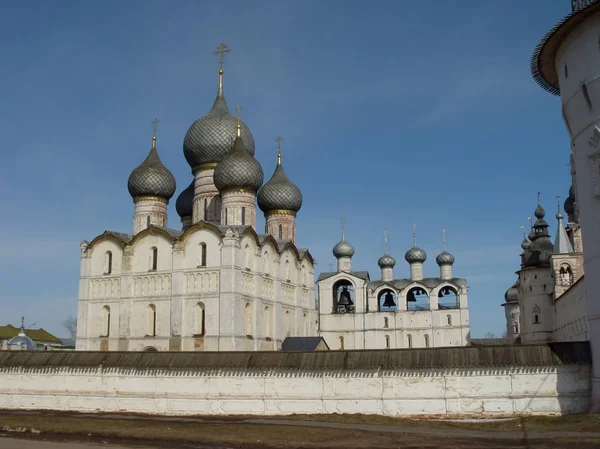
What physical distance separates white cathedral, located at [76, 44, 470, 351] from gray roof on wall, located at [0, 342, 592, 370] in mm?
8501

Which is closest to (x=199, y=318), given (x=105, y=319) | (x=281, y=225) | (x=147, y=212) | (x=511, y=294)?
(x=105, y=319)

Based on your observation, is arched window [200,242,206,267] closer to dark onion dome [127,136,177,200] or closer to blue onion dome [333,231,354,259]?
dark onion dome [127,136,177,200]

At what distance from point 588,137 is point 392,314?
1122 inches

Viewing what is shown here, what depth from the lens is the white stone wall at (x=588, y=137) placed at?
1666 cm

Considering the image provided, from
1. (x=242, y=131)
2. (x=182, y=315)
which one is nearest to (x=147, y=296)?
(x=182, y=315)

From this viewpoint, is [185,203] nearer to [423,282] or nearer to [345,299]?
[345,299]

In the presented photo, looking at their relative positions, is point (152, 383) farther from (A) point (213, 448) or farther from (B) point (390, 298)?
(B) point (390, 298)

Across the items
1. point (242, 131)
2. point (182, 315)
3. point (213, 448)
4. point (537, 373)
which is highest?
point (242, 131)

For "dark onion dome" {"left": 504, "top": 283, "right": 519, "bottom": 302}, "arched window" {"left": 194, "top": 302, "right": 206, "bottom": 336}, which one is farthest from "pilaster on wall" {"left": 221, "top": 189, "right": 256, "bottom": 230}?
"dark onion dome" {"left": 504, "top": 283, "right": 519, "bottom": 302}

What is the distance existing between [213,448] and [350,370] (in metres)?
6.14

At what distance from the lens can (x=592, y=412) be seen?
16500 millimetres

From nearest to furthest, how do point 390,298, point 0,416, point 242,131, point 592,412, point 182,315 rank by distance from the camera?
point 592,412, point 0,416, point 182,315, point 242,131, point 390,298

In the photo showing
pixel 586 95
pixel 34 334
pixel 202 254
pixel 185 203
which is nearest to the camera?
pixel 586 95

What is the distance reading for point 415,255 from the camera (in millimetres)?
46688
